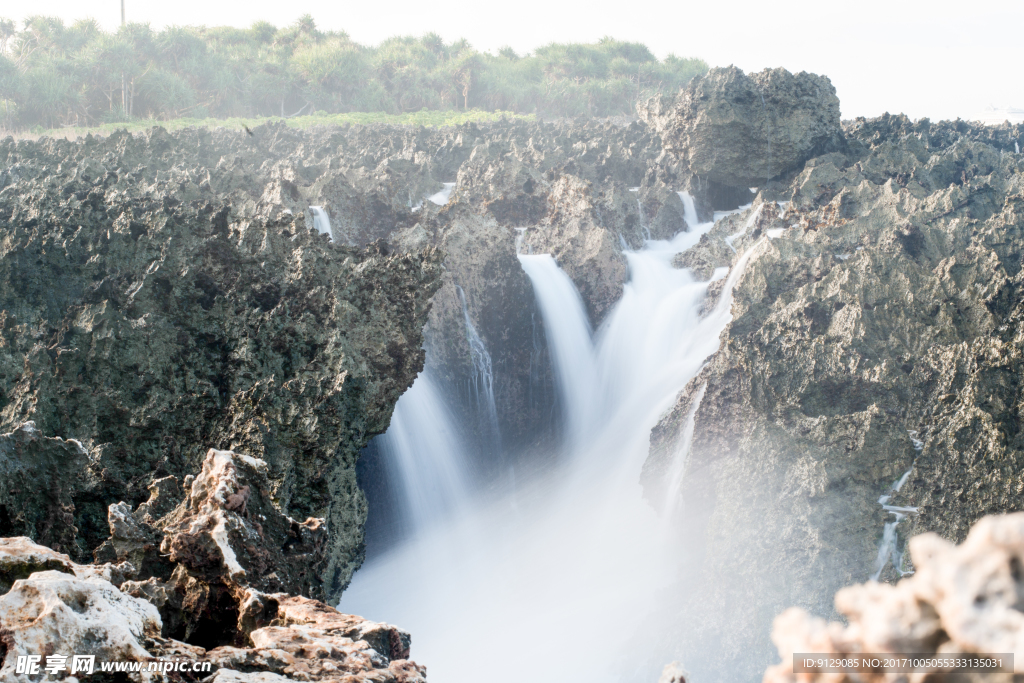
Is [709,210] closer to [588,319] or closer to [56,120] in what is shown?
[588,319]

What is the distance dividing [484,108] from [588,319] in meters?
24.3

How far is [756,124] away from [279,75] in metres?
21.1

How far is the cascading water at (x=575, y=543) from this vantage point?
A: 20.3 feet

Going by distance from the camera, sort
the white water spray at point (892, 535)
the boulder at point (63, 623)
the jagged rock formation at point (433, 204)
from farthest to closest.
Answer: the jagged rock formation at point (433, 204) < the white water spray at point (892, 535) < the boulder at point (63, 623)

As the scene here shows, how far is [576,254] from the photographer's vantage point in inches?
407

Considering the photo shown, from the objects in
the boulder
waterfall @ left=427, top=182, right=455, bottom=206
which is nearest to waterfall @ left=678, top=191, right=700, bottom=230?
waterfall @ left=427, top=182, right=455, bottom=206

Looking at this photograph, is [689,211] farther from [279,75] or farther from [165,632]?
[279,75]

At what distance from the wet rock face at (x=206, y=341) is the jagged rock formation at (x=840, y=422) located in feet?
10.4

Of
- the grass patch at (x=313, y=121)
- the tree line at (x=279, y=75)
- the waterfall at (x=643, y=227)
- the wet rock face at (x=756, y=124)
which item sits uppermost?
the tree line at (x=279, y=75)

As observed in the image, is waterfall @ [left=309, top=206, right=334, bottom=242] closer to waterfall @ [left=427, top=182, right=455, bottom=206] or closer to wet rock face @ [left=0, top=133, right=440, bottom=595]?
wet rock face @ [left=0, top=133, right=440, bottom=595]

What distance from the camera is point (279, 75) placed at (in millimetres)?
27938

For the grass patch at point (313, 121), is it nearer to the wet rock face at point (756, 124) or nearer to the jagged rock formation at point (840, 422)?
the wet rock face at point (756, 124)

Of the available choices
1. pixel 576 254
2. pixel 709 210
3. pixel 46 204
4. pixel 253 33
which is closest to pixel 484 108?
pixel 253 33

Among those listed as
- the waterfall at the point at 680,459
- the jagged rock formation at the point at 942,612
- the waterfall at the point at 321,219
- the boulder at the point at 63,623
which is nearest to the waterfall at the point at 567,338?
the waterfall at the point at 680,459
